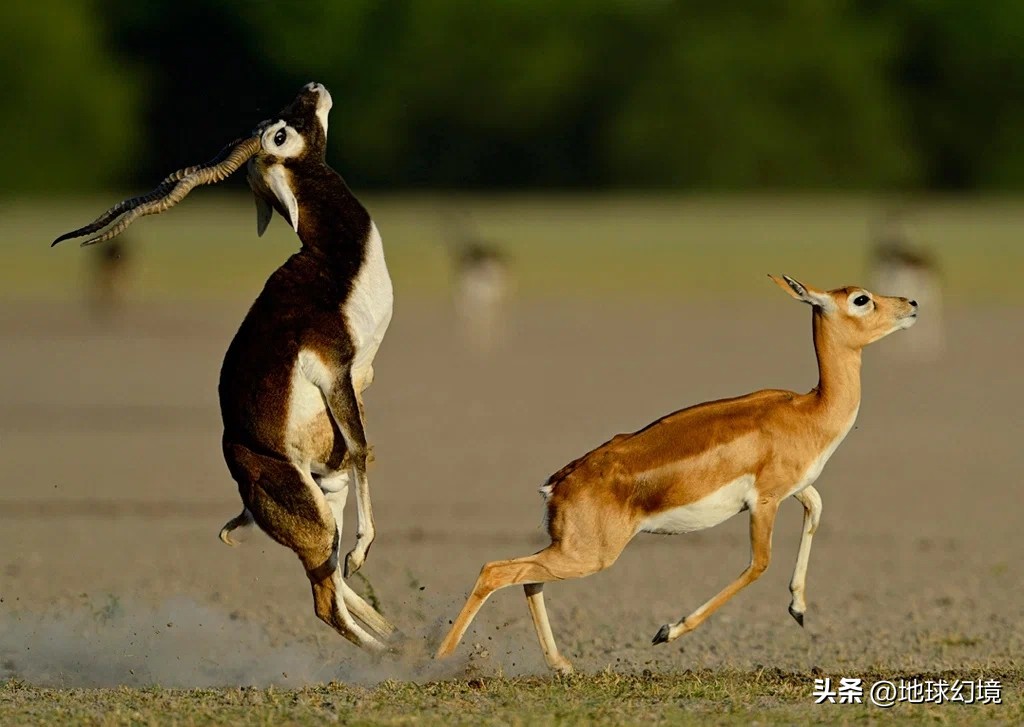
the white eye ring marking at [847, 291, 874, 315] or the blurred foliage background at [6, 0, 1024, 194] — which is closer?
the white eye ring marking at [847, 291, 874, 315]

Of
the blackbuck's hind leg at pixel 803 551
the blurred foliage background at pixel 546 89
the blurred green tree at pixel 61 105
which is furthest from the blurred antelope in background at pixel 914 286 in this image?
the blurred green tree at pixel 61 105

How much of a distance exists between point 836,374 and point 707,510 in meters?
0.79

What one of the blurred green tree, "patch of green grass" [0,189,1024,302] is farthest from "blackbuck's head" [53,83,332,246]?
the blurred green tree

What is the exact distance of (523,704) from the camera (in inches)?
264

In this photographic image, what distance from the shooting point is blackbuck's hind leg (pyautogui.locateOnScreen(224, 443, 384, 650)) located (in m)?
7.08

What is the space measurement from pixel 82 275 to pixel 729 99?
115 ft

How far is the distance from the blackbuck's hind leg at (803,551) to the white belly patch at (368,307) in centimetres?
179

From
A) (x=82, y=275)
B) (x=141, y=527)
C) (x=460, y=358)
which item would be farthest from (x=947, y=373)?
(x=82, y=275)

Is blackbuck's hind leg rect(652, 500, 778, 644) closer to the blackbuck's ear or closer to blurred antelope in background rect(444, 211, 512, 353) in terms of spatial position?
the blackbuck's ear

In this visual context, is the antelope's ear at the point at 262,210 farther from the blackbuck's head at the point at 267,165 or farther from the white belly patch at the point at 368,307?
the white belly patch at the point at 368,307

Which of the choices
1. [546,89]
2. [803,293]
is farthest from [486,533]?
[546,89]

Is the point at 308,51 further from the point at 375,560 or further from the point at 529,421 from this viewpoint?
the point at 375,560

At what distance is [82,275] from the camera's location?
43.7 meters

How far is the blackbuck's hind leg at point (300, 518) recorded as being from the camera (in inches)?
279
